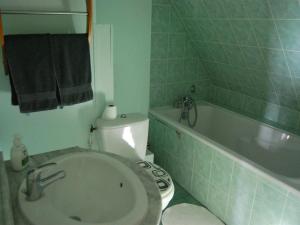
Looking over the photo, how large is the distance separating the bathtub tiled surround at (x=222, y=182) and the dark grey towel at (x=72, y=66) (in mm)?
1036

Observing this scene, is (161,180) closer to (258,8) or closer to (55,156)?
(55,156)

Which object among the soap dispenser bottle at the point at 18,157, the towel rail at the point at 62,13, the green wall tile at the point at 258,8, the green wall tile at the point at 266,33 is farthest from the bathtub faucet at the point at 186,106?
the soap dispenser bottle at the point at 18,157

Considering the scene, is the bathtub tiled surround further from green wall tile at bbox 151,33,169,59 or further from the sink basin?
the sink basin

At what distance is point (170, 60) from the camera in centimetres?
285

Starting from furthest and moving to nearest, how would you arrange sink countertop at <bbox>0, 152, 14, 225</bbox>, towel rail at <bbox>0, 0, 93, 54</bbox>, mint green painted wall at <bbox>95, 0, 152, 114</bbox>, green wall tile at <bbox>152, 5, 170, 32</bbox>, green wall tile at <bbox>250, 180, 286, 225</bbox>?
green wall tile at <bbox>152, 5, 170, 32</bbox>, mint green painted wall at <bbox>95, 0, 152, 114</bbox>, green wall tile at <bbox>250, 180, 286, 225</bbox>, towel rail at <bbox>0, 0, 93, 54</bbox>, sink countertop at <bbox>0, 152, 14, 225</bbox>

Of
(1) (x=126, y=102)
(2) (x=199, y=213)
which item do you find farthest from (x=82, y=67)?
(2) (x=199, y=213)

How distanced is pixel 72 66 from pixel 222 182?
4.57 feet

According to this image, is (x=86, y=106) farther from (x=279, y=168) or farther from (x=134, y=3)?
(x=279, y=168)

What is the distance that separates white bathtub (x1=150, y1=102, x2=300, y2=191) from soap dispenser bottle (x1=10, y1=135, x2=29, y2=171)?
1396 mm

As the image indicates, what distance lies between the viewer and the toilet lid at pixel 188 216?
7.41 feet

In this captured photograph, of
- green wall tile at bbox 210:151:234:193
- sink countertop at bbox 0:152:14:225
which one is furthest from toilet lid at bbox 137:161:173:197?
sink countertop at bbox 0:152:14:225

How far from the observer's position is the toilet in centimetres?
207

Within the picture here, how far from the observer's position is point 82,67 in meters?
1.87

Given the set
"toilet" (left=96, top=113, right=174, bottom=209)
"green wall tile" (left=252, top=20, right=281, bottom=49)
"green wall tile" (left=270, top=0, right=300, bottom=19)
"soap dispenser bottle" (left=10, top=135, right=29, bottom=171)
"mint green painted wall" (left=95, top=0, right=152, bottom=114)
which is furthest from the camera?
"mint green painted wall" (left=95, top=0, right=152, bottom=114)
